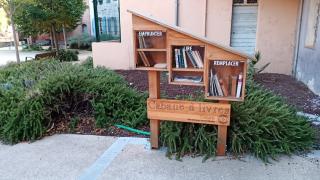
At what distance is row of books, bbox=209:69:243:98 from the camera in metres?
3.04

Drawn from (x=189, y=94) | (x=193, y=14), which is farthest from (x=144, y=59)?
(x=193, y=14)

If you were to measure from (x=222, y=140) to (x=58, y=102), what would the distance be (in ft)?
8.30

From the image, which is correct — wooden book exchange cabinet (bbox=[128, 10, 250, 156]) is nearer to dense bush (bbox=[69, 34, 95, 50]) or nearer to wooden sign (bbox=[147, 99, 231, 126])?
wooden sign (bbox=[147, 99, 231, 126])

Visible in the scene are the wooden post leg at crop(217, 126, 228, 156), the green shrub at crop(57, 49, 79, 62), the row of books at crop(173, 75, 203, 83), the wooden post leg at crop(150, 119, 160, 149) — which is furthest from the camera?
the green shrub at crop(57, 49, 79, 62)

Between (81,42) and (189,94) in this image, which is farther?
(81,42)

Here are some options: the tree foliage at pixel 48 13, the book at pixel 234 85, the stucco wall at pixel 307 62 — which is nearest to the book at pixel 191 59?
the book at pixel 234 85

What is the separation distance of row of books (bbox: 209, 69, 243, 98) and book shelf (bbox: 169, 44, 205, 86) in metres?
0.12

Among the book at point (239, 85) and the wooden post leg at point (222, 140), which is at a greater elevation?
the book at point (239, 85)

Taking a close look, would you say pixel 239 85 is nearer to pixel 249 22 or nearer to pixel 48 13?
pixel 249 22

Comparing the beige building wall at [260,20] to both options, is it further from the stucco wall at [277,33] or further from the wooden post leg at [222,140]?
the wooden post leg at [222,140]

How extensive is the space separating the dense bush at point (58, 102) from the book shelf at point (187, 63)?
1343 mm

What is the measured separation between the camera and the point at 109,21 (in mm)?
9477

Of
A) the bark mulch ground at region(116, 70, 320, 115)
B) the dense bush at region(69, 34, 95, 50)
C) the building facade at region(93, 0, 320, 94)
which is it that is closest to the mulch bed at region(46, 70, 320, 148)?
the bark mulch ground at region(116, 70, 320, 115)

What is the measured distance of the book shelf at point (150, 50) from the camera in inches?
124
